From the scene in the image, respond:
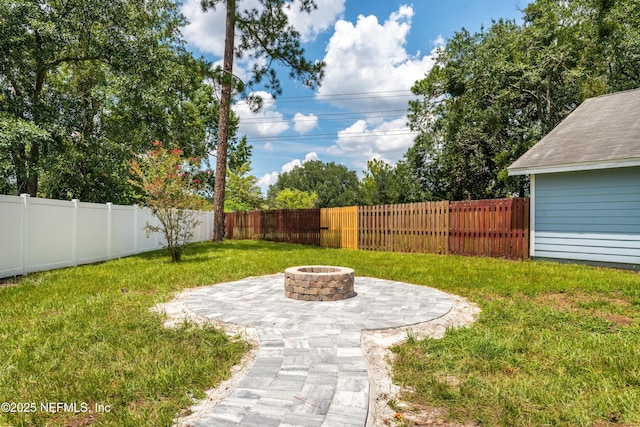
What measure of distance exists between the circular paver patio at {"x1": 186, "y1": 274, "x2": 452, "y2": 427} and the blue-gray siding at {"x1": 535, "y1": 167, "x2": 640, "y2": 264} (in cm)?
521

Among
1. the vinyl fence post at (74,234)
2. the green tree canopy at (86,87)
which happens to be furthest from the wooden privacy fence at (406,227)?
the vinyl fence post at (74,234)

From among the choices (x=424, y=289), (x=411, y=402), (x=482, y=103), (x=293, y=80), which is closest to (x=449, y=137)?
(x=482, y=103)

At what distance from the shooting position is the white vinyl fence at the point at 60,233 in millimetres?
6375

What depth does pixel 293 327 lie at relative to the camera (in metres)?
3.67

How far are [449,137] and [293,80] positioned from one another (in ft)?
26.7

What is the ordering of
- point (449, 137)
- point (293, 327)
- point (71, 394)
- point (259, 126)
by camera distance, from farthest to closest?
point (259, 126), point (449, 137), point (293, 327), point (71, 394)

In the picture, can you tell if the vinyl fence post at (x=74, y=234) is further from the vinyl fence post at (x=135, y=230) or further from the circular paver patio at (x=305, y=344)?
the circular paver patio at (x=305, y=344)

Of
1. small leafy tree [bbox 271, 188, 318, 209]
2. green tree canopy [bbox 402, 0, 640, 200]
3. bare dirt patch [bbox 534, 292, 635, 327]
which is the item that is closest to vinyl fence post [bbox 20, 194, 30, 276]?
bare dirt patch [bbox 534, 292, 635, 327]

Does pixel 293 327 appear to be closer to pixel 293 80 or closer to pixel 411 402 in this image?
pixel 411 402

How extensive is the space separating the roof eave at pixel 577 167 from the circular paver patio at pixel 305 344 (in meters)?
5.30

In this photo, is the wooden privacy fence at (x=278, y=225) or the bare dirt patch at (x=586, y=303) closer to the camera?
the bare dirt patch at (x=586, y=303)

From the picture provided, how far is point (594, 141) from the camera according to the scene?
862 centimetres

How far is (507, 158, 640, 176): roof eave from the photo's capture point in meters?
7.48

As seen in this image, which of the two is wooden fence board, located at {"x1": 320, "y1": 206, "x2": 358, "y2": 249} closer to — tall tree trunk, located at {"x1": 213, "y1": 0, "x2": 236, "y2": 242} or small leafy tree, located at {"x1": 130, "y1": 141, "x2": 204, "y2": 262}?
tall tree trunk, located at {"x1": 213, "y1": 0, "x2": 236, "y2": 242}
